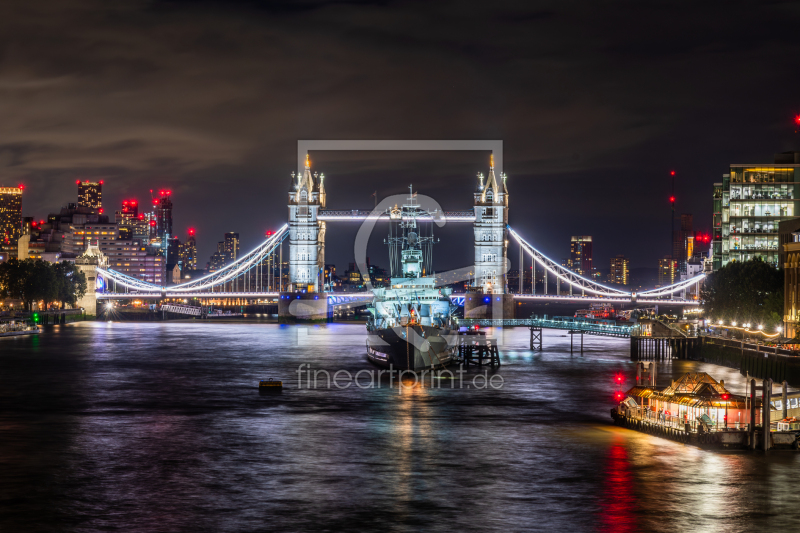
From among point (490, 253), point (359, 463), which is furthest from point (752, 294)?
point (490, 253)

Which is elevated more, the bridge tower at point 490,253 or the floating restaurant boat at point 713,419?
the bridge tower at point 490,253

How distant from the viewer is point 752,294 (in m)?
79.5

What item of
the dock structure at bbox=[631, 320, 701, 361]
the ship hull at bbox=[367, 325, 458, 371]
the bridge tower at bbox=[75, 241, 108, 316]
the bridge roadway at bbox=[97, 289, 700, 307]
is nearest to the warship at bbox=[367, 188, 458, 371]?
the ship hull at bbox=[367, 325, 458, 371]

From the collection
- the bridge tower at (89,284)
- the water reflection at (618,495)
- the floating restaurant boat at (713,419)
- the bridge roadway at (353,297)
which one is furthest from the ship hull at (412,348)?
the bridge tower at (89,284)

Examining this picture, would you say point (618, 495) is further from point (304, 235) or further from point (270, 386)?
point (304, 235)

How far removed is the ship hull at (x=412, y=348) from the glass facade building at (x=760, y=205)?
4341 cm

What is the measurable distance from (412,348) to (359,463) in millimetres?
30783

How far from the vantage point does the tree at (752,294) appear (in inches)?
2945

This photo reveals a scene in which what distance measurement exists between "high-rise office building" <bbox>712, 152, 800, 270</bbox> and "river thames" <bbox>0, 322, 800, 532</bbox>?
148ft

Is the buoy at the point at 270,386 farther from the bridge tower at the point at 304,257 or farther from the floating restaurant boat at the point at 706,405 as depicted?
the bridge tower at the point at 304,257

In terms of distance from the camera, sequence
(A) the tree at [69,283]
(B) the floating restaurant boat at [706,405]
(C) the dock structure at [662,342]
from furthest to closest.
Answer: (A) the tree at [69,283] < (C) the dock structure at [662,342] < (B) the floating restaurant boat at [706,405]

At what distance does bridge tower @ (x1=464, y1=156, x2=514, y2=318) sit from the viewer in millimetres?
141250

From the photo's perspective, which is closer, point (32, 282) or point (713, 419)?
point (713, 419)

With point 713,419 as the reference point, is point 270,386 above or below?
below
